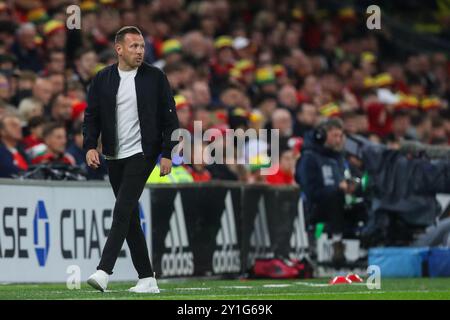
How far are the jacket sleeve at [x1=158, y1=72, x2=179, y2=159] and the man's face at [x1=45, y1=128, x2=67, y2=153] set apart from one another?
161 inches

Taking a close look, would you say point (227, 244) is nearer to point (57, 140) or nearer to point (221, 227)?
point (221, 227)

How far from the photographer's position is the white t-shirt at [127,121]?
12238mm

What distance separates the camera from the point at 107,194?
51.6 ft

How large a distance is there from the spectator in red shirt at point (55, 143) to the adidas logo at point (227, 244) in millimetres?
1936

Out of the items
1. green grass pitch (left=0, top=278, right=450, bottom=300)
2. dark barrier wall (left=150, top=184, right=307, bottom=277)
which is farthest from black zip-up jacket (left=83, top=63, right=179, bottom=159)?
dark barrier wall (left=150, top=184, right=307, bottom=277)

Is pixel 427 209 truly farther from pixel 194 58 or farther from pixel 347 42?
pixel 347 42

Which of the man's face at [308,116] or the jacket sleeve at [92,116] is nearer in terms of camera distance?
the jacket sleeve at [92,116]

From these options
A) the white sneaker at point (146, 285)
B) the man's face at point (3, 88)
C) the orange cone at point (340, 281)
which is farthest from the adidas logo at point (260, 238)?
the white sneaker at point (146, 285)

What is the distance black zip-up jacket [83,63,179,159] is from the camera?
1223 centimetres

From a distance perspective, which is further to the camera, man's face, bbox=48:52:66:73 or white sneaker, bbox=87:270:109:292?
man's face, bbox=48:52:66:73

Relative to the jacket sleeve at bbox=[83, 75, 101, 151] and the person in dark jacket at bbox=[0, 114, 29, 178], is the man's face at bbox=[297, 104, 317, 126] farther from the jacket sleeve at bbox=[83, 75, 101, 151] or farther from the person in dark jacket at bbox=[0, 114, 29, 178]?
the jacket sleeve at bbox=[83, 75, 101, 151]

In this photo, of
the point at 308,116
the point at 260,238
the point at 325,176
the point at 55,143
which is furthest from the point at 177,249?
the point at 308,116

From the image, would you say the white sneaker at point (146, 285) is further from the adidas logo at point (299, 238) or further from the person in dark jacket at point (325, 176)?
the person in dark jacket at point (325, 176)

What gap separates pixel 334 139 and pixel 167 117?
19.6 ft
